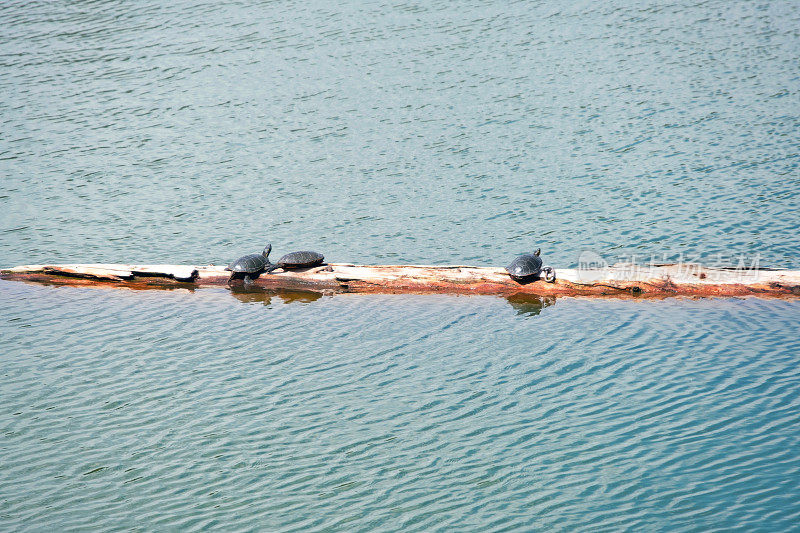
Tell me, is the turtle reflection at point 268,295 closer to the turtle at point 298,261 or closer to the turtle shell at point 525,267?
the turtle at point 298,261

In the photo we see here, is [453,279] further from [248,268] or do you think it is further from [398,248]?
[248,268]

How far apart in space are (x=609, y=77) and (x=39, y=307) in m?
20.7

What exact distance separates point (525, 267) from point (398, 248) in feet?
12.3

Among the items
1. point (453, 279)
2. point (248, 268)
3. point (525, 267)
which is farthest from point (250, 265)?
point (525, 267)

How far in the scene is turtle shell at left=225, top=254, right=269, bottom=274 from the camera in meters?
13.5

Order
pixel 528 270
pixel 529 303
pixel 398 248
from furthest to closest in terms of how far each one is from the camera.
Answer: pixel 398 248 → pixel 529 303 → pixel 528 270

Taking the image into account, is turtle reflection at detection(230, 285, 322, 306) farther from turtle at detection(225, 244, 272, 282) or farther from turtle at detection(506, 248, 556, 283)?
turtle at detection(506, 248, 556, 283)

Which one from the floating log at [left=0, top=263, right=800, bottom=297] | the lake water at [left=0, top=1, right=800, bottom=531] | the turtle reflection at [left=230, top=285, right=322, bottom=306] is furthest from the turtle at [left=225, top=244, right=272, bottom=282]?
the lake water at [left=0, top=1, right=800, bottom=531]

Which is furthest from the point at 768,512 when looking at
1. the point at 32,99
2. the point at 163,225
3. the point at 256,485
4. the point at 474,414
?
the point at 32,99

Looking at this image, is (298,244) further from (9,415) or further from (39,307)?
(9,415)

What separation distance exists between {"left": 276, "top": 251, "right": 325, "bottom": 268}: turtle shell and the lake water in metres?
0.66

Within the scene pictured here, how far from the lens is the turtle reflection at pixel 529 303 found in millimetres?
12422

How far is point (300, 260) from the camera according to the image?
13.5 meters

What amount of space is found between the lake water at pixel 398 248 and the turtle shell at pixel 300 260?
0.66 m
